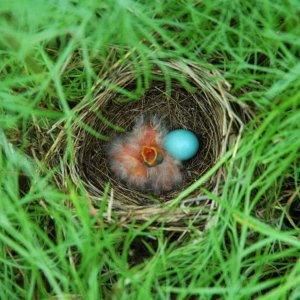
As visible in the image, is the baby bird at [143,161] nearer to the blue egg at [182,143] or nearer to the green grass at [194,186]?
the blue egg at [182,143]

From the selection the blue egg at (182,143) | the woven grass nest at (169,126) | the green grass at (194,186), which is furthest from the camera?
the blue egg at (182,143)

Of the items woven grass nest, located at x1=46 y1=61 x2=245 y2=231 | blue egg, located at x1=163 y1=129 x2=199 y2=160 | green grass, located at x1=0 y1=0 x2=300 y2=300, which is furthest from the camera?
blue egg, located at x1=163 y1=129 x2=199 y2=160

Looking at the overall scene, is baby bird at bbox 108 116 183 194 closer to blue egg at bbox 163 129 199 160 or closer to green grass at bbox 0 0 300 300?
blue egg at bbox 163 129 199 160

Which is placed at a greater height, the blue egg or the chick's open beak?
the blue egg

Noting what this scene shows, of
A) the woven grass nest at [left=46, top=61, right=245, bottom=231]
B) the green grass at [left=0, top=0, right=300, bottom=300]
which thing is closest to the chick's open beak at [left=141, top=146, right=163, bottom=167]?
the woven grass nest at [left=46, top=61, right=245, bottom=231]

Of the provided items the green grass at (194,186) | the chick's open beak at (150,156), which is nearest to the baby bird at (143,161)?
the chick's open beak at (150,156)

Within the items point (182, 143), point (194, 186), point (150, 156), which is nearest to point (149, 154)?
point (150, 156)

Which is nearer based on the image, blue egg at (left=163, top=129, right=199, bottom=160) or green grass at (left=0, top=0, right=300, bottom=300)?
green grass at (left=0, top=0, right=300, bottom=300)

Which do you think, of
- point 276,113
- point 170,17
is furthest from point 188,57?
point 276,113
